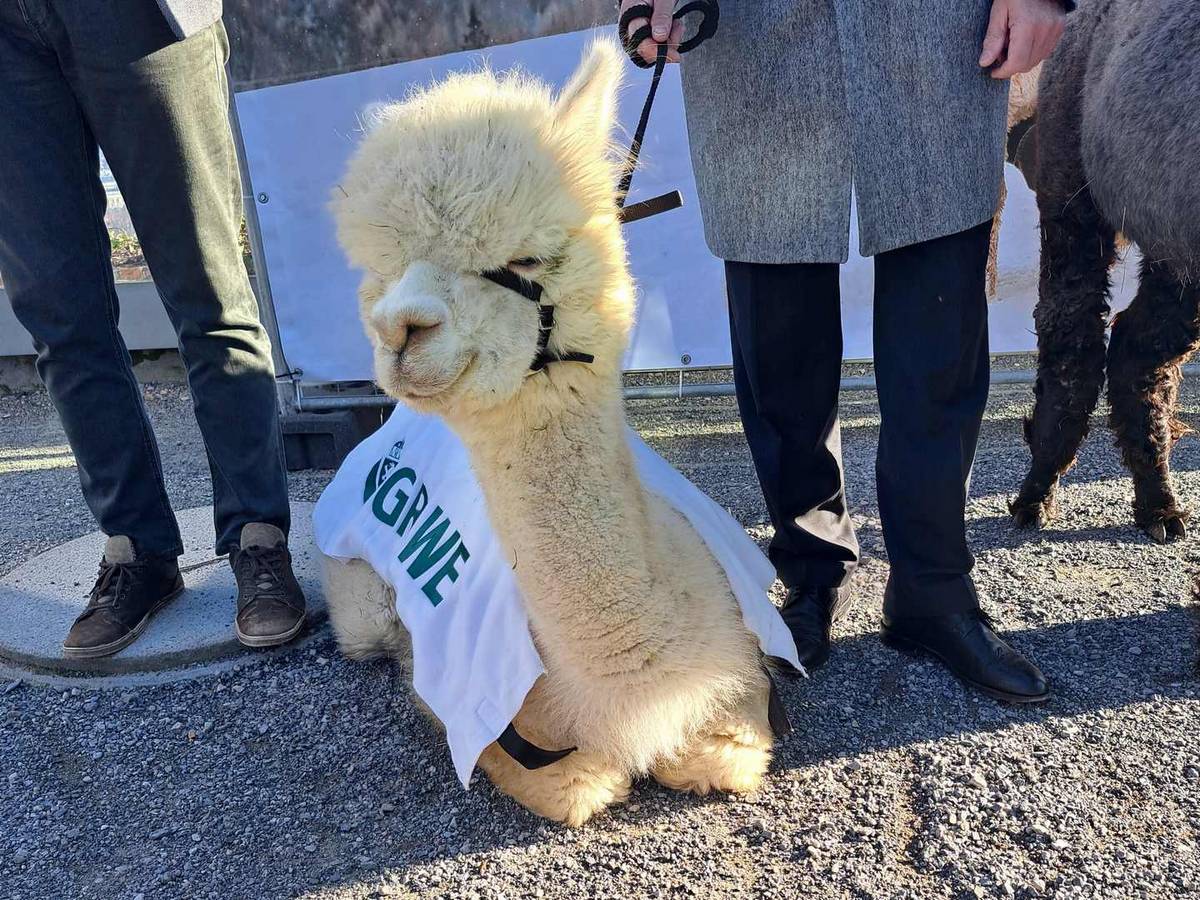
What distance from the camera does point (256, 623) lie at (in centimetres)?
266

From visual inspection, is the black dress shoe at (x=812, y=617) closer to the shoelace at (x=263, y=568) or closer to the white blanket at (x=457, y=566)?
the white blanket at (x=457, y=566)

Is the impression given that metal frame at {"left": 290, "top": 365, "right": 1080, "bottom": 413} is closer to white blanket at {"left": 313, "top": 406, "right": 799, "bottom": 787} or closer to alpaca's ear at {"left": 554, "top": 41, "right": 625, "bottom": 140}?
white blanket at {"left": 313, "top": 406, "right": 799, "bottom": 787}

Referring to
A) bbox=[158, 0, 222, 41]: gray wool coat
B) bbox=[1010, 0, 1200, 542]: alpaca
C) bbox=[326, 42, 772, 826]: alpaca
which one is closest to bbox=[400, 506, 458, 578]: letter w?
bbox=[326, 42, 772, 826]: alpaca

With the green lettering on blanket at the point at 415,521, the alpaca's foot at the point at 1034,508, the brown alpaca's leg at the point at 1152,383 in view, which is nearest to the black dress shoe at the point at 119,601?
the green lettering on blanket at the point at 415,521

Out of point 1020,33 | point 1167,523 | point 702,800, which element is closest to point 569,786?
point 702,800

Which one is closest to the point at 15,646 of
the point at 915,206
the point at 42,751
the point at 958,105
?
the point at 42,751

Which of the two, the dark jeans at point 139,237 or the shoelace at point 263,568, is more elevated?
the dark jeans at point 139,237

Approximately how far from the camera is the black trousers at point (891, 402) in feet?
7.13

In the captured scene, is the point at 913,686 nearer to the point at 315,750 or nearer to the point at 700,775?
the point at 700,775

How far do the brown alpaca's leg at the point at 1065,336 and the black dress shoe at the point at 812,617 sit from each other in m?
1.04

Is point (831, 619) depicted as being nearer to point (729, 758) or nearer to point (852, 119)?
point (729, 758)

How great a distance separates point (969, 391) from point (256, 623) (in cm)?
206

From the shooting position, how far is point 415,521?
232cm

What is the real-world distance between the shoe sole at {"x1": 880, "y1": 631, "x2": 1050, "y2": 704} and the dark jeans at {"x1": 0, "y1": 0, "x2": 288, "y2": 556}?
1855 mm
